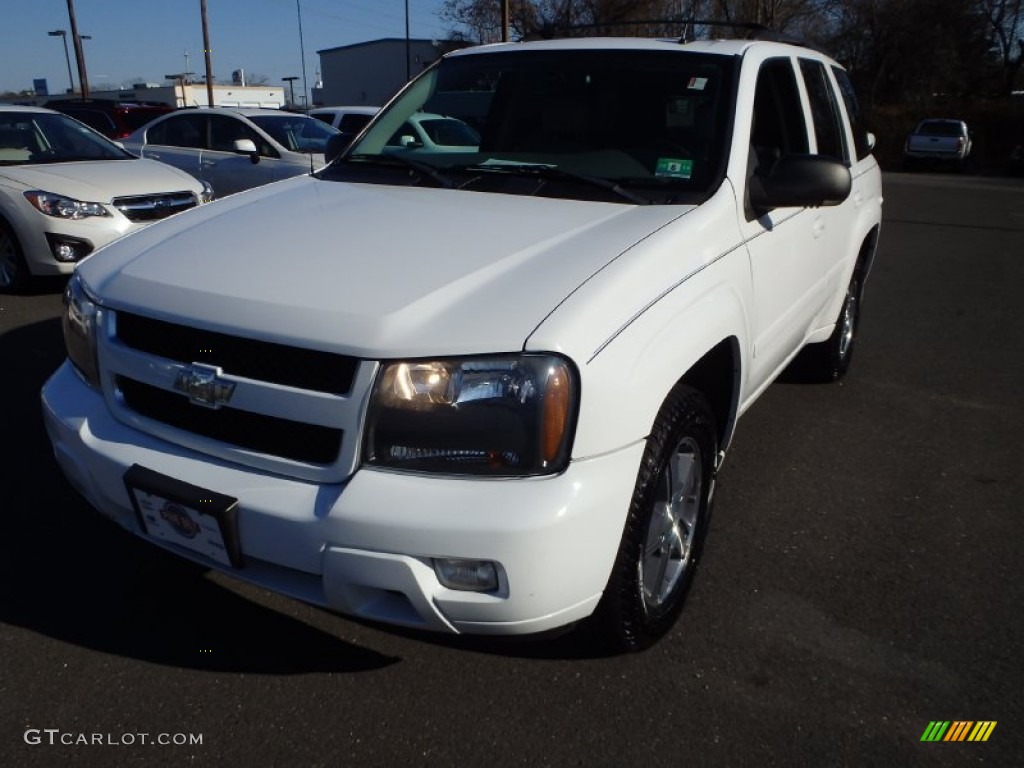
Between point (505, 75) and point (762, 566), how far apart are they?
7.36ft

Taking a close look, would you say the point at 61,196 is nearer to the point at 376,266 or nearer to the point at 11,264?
the point at 11,264

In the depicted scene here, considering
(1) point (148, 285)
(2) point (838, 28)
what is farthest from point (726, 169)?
(2) point (838, 28)

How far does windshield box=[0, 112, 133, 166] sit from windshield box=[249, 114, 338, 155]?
1866mm

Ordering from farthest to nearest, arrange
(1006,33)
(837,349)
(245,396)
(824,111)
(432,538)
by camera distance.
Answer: (1006,33), (837,349), (824,111), (245,396), (432,538)

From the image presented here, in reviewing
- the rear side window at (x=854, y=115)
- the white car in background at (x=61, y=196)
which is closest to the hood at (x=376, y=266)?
the rear side window at (x=854, y=115)

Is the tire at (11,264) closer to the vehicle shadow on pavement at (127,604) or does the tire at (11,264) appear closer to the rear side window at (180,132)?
the rear side window at (180,132)

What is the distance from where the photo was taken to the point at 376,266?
2330mm

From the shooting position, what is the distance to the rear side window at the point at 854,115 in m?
4.64

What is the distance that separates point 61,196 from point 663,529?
20.0ft

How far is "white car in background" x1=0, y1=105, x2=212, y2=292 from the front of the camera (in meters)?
6.76

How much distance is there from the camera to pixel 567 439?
200cm

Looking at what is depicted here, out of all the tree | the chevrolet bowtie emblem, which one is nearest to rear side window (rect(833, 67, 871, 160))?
the chevrolet bowtie emblem

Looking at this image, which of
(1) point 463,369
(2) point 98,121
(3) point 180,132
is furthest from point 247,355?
(2) point 98,121

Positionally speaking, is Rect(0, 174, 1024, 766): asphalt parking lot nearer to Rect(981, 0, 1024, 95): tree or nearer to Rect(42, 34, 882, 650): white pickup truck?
Rect(42, 34, 882, 650): white pickup truck
